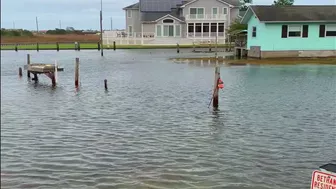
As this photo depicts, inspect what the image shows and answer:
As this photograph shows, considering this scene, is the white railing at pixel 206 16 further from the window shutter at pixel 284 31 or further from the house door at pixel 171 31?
the window shutter at pixel 284 31

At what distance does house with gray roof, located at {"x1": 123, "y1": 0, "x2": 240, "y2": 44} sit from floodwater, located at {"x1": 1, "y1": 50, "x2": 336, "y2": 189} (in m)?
58.2

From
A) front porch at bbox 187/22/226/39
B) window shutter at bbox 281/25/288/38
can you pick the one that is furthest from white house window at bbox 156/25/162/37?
window shutter at bbox 281/25/288/38

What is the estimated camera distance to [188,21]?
81750 mm

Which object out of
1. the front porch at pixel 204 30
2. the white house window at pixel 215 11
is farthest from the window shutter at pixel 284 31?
the white house window at pixel 215 11

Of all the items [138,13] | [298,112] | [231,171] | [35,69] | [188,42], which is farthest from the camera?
[138,13]

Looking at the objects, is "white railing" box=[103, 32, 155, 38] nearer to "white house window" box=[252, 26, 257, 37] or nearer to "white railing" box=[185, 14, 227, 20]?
"white railing" box=[185, 14, 227, 20]

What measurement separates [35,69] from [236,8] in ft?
208

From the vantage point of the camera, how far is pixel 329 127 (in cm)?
1420

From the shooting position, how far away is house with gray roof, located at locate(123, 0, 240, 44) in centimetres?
8194

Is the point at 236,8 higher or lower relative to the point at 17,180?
higher

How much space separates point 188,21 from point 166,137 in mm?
70360

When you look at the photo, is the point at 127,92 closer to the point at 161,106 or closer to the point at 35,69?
the point at 161,106

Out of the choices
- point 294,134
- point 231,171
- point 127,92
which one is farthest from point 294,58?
point 231,171

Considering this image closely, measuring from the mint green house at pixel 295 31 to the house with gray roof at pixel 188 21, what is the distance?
36.2 metres
